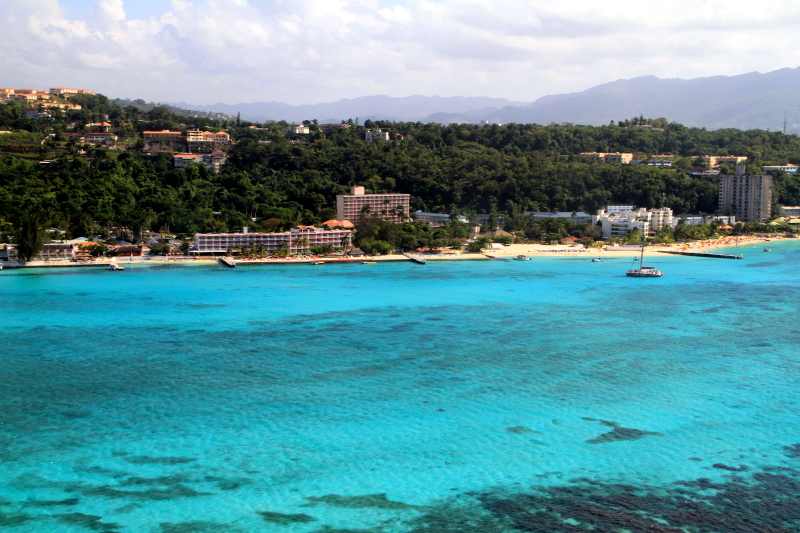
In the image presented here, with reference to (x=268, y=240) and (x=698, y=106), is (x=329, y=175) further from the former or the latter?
(x=698, y=106)

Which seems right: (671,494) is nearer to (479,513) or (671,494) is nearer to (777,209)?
(479,513)

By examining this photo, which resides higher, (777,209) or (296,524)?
(777,209)

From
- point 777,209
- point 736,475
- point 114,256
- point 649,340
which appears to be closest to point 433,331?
Result: point 649,340

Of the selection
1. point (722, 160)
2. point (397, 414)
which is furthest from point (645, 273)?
point (722, 160)

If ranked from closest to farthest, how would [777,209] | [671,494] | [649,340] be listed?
1. [671,494]
2. [649,340]
3. [777,209]

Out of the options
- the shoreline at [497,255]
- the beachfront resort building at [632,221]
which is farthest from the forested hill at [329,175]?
the beachfront resort building at [632,221]

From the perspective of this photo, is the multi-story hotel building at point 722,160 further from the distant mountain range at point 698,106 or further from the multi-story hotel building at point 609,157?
the distant mountain range at point 698,106
